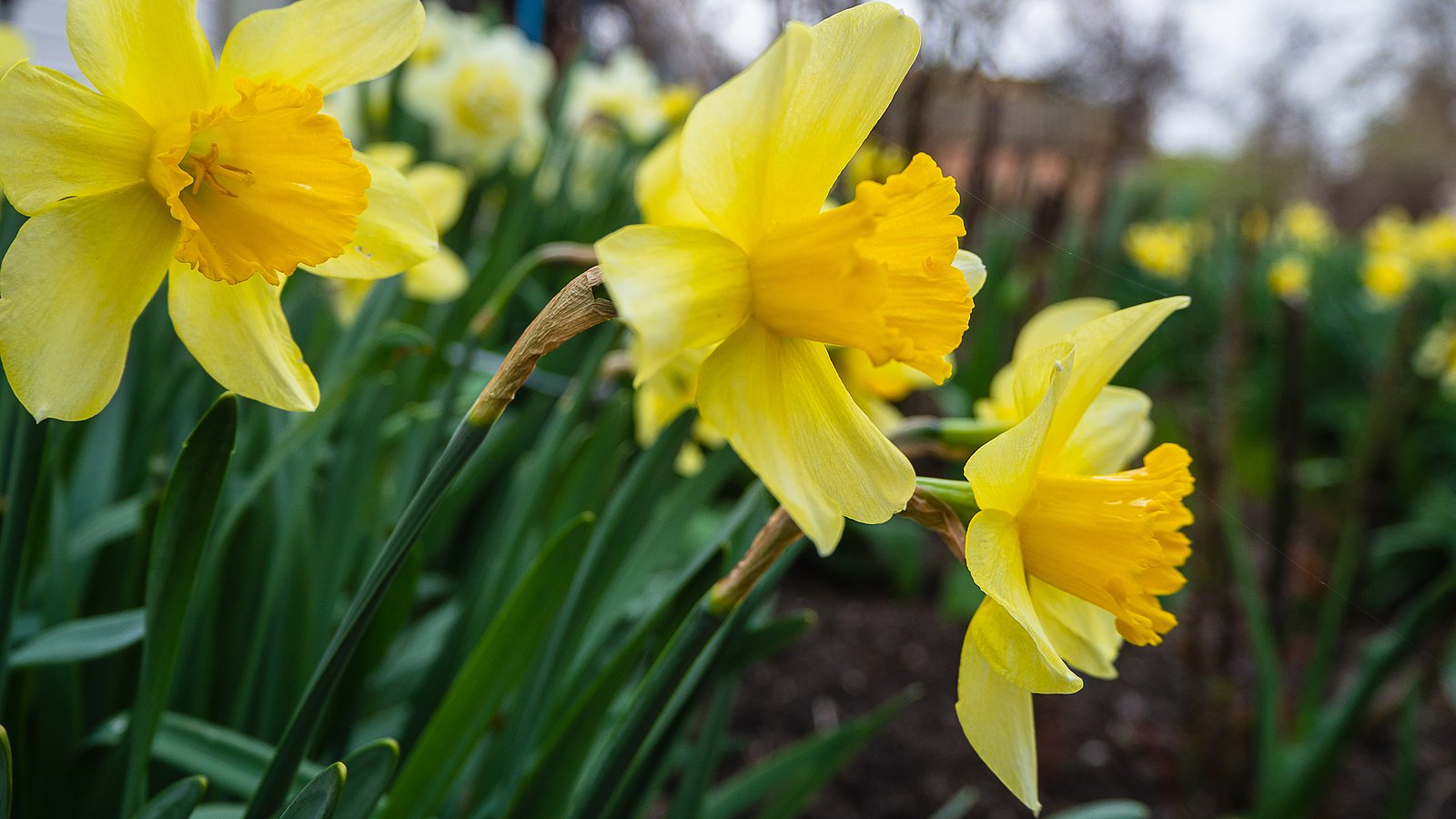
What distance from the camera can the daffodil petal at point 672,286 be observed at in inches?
17.6

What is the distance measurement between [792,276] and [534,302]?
1938 millimetres

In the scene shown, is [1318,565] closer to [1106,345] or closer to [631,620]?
[631,620]

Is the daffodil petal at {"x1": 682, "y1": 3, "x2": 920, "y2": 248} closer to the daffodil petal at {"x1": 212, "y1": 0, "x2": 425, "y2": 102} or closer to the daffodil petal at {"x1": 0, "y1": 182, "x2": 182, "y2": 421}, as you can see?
the daffodil petal at {"x1": 212, "y1": 0, "x2": 425, "y2": 102}

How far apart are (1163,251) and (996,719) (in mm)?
5301

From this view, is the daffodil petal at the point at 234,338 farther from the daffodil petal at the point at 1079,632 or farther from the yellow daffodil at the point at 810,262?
the daffodil petal at the point at 1079,632

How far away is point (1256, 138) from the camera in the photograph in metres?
10.2

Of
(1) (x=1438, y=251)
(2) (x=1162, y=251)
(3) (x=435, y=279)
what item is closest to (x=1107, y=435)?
(3) (x=435, y=279)

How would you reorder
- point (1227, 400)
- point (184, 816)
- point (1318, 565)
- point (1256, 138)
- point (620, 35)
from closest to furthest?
point (184, 816), point (1227, 400), point (1318, 565), point (620, 35), point (1256, 138)

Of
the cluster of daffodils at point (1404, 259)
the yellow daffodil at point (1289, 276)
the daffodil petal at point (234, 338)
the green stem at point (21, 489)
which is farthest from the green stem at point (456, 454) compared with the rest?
the cluster of daffodils at point (1404, 259)

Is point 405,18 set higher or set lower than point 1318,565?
higher

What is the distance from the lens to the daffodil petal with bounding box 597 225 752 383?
0.45 meters

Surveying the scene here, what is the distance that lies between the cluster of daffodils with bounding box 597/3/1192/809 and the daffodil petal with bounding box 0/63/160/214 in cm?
31

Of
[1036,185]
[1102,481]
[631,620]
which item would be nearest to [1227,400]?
[631,620]

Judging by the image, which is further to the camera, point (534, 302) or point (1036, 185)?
point (1036, 185)
